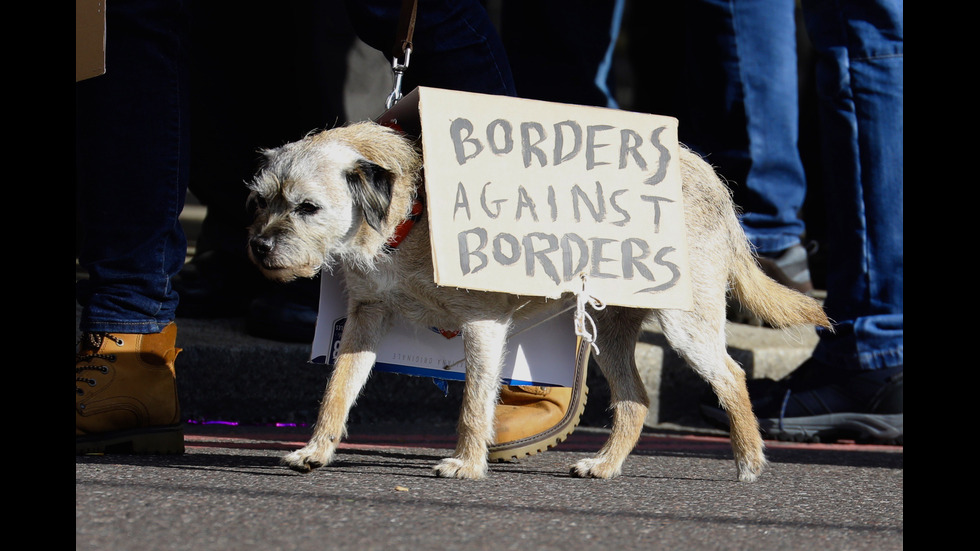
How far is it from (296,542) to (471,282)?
92 centimetres

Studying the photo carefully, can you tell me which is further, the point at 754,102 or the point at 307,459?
the point at 754,102

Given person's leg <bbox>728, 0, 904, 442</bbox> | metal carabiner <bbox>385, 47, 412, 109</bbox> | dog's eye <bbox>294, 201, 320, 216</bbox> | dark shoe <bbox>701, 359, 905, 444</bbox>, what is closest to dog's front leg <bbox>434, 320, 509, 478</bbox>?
dog's eye <bbox>294, 201, 320, 216</bbox>

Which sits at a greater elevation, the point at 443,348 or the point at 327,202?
the point at 327,202

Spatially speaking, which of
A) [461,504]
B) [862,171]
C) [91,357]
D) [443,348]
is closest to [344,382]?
[443,348]

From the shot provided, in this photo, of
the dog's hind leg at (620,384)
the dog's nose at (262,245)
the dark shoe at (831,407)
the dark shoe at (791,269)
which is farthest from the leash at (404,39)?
the dark shoe at (791,269)

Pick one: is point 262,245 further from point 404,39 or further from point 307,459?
point 404,39

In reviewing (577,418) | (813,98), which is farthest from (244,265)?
(813,98)

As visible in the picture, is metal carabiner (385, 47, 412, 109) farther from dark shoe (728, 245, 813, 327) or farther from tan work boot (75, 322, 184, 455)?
dark shoe (728, 245, 813, 327)

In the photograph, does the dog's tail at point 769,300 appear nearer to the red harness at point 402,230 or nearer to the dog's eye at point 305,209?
the red harness at point 402,230

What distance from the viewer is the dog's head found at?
8.85 feet

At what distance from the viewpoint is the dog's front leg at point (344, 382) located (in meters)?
2.70

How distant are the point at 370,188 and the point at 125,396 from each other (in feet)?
3.12

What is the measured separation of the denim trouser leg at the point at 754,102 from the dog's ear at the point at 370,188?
2207 millimetres

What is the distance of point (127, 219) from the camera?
2.88 meters
